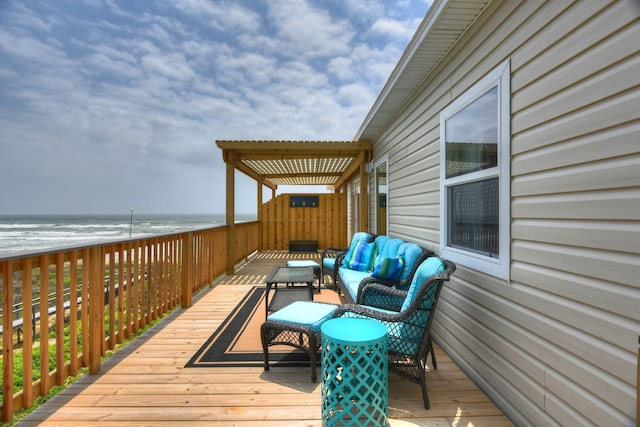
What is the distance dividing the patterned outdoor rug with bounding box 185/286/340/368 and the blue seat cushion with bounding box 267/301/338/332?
1.42 feet

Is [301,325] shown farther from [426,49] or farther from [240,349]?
[426,49]

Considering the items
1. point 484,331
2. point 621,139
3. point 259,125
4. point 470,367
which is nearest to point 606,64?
point 621,139

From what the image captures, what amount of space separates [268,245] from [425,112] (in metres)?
7.82

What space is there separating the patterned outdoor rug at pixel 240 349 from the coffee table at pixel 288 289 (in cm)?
29

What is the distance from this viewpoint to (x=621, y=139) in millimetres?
1196

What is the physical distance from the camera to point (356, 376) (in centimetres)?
167

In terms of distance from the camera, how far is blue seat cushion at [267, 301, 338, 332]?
2.35 metres

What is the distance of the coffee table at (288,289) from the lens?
132 inches

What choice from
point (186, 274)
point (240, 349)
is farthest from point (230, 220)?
point (240, 349)

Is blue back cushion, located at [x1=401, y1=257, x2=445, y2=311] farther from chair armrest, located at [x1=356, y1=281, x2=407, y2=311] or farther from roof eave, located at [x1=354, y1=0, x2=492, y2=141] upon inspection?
roof eave, located at [x1=354, y1=0, x2=492, y2=141]

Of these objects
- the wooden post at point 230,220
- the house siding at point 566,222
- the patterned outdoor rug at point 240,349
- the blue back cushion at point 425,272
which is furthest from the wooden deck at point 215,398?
the wooden post at point 230,220

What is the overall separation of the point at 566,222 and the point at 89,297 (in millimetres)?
3262

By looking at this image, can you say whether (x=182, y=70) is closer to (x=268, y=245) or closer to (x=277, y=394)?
(x=268, y=245)

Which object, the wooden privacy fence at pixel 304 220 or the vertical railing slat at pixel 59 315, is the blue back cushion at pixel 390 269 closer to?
the vertical railing slat at pixel 59 315
